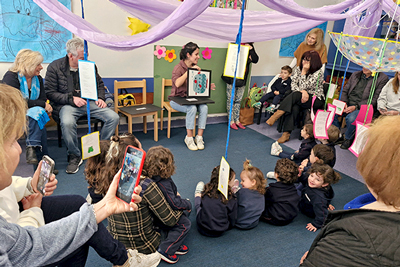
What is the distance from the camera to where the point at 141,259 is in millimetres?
1707

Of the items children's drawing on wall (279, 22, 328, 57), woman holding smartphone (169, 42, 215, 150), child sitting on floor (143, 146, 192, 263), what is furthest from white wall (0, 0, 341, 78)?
child sitting on floor (143, 146, 192, 263)

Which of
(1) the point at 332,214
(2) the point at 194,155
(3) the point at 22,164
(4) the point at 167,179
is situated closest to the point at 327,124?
(2) the point at 194,155

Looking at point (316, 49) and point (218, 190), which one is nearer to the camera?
point (218, 190)

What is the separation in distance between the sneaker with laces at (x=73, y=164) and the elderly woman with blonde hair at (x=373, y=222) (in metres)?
2.50

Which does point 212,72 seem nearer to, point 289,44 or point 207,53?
point 207,53

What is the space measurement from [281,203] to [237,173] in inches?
36.0

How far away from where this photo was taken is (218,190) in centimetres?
196

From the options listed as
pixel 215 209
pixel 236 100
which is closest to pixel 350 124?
pixel 236 100

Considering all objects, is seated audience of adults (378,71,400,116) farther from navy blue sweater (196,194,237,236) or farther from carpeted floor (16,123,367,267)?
navy blue sweater (196,194,237,236)

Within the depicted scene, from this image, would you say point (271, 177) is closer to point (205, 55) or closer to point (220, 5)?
point (205, 55)

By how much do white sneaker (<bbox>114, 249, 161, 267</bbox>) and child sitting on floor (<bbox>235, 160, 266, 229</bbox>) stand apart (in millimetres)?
686

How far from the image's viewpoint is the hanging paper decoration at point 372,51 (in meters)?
2.25

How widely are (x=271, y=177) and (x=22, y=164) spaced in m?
2.55

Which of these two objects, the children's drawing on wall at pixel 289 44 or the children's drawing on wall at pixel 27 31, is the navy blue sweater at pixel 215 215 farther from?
the children's drawing on wall at pixel 289 44
